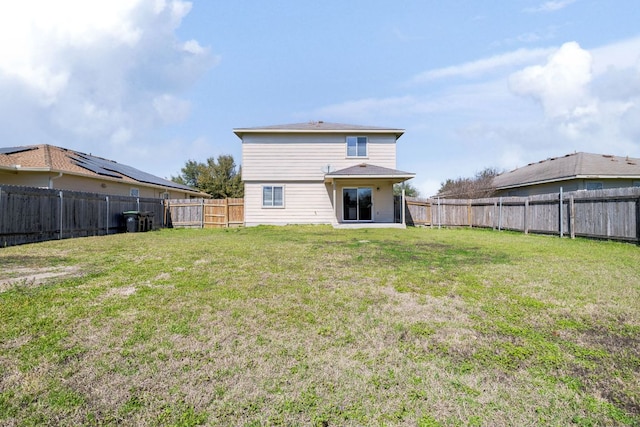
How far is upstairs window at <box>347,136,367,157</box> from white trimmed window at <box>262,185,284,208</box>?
465 centimetres

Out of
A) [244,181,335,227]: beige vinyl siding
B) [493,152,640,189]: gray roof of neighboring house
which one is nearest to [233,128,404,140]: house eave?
[244,181,335,227]: beige vinyl siding

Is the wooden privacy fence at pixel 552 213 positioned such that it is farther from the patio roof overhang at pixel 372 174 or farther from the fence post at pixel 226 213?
the fence post at pixel 226 213

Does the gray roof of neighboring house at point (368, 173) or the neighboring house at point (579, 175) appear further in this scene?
the neighboring house at point (579, 175)

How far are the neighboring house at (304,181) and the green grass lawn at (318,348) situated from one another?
12.4m

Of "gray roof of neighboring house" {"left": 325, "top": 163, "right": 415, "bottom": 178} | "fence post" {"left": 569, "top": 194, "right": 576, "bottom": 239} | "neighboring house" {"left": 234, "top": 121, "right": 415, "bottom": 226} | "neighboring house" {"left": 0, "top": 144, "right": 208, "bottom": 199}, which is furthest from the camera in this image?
"neighboring house" {"left": 234, "top": 121, "right": 415, "bottom": 226}

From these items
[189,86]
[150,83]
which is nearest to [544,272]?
[189,86]

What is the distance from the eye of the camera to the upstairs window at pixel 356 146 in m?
18.5

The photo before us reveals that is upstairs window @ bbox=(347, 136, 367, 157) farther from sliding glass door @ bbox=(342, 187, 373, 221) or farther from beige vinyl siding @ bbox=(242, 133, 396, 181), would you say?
sliding glass door @ bbox=(342, 187, 373, 221)

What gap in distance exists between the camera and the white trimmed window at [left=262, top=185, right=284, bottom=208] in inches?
719

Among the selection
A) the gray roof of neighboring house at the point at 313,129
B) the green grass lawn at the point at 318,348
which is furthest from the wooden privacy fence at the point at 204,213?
the green grass lawn at the point at 318,348

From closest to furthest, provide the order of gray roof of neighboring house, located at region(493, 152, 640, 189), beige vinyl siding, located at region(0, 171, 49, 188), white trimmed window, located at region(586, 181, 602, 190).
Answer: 1. beige vinyl siding, located at region(0, 171, 49, 188)
2. gray roof of neighboring house, located at region(493, 152, 640, 189)
3. white trimmed window, located at region(586, 181, 602, 190)

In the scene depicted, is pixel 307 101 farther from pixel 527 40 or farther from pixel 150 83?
pixel 527 40

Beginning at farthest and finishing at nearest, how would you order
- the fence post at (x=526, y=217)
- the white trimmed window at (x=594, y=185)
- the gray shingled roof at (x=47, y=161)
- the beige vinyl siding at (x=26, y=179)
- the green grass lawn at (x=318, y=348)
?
the white trimmed window at (x=594, y=185), the beige vinyl siding at (x=26, y=179), the gray shingled roof at (x=47, y=161), the fence post at (x=526, y=217), the green grass lawn at (x=318, y=348)

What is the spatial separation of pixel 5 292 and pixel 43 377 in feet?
10.0
